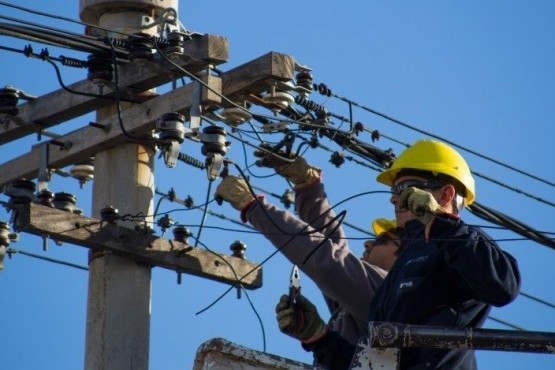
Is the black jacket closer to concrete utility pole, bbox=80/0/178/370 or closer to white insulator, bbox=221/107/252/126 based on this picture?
concrete utility pole, bbox=80/0/178/370

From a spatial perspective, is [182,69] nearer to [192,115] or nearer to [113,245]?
[192,115]

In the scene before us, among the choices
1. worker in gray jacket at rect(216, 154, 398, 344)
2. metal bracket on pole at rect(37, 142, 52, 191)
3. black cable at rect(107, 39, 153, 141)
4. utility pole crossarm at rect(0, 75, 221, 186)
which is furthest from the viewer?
metal bracket on pole at rect(37, 142, 52, 191)

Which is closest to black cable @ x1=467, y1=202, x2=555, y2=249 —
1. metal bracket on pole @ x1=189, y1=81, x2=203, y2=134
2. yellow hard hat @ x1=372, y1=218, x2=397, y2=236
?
yellow hard hat @ x1=372, y1=218, x2=397, y2=236

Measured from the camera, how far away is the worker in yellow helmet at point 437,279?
28.7 ft

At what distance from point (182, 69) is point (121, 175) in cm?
85

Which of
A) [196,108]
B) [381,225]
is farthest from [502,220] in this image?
[196,108]

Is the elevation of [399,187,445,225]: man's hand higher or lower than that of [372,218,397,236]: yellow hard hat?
lower

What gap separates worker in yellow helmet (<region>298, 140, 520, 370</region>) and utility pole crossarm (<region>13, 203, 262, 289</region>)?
1756mm

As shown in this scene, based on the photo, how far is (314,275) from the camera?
35.6 ft

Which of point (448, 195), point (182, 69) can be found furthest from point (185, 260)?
point (448, 195)

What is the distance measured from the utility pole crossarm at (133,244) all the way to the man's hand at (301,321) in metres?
1.66

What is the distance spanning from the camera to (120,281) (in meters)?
11.3

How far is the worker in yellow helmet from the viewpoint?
8.76 metres

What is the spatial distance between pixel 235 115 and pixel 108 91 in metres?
0.82
